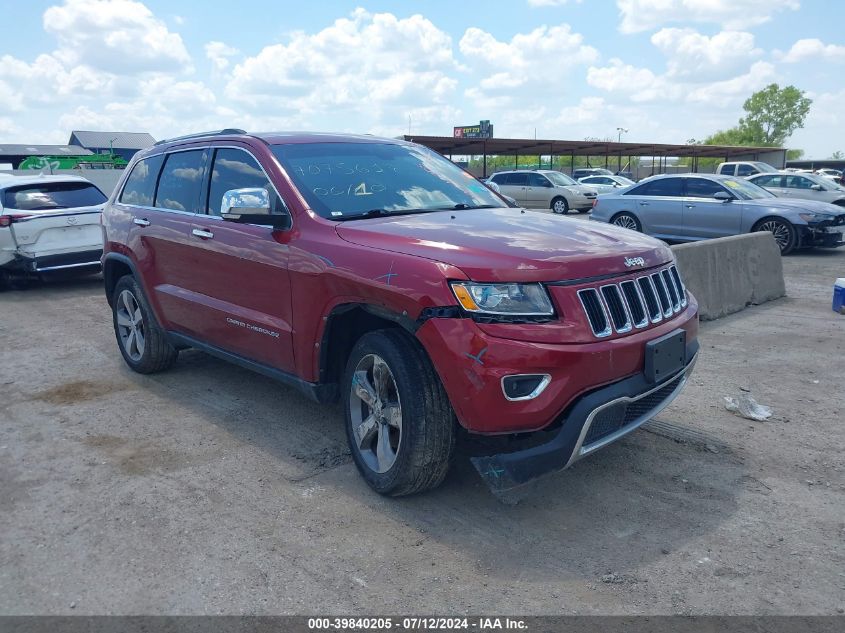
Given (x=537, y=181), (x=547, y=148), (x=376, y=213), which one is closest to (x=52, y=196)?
(x=376, y=213)

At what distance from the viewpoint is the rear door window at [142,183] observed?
5883 millimetres

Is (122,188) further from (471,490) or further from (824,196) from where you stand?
(824,196)

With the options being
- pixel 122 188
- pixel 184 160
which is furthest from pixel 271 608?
pixel 122 188

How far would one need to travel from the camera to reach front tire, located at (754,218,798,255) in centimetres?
1302

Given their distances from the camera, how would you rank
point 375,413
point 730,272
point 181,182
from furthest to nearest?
point 730,272
point 181,182
point 375,413

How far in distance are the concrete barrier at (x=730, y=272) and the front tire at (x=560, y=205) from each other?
1698 centimetres

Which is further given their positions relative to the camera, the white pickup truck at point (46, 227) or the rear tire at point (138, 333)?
the white pickup truck at point (46, 227)

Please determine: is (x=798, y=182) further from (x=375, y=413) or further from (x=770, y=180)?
(x=375, y=413)

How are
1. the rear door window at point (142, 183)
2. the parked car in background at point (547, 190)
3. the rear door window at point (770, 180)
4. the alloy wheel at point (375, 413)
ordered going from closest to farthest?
the alloy wheel at point (375, 413) < the rear door window at point (142, 183) < the rear door window at point (770, 180) < the parked car in background at point (547, 190)

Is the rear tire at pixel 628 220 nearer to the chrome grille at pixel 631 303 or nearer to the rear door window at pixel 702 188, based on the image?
the rear door window at pixel 702 188

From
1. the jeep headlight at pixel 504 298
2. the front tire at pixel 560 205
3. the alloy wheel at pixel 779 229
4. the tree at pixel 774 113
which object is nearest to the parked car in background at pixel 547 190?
the front tire at pixel 560 205

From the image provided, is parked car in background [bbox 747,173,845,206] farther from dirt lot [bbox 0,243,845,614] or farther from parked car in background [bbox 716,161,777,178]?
dirt lot [bbox 0,243,845,614]

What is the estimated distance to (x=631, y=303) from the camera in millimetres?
3588

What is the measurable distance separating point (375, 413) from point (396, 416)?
0.58 ft
